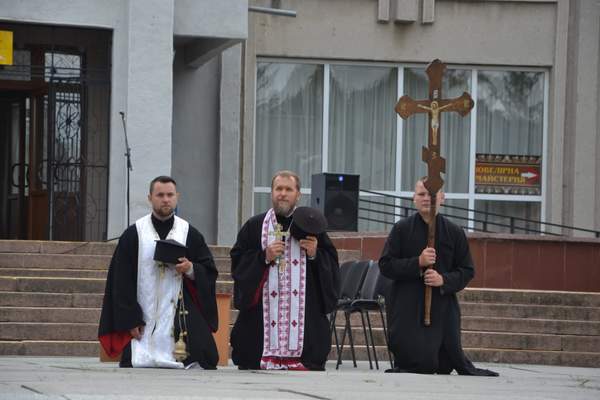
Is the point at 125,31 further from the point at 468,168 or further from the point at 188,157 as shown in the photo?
the point at 468,168

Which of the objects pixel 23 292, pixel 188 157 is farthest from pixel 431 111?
pixel 188 157

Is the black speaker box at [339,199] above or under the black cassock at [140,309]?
above

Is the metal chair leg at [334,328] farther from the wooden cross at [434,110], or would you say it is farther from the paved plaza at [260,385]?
the paved plaza at [260,385]

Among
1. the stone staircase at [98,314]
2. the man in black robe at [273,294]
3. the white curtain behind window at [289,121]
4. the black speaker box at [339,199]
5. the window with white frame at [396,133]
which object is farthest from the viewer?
the window with white frame at [396,133]

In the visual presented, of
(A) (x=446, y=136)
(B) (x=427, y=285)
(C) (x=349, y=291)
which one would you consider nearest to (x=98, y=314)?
(C) (x=349, y=291)

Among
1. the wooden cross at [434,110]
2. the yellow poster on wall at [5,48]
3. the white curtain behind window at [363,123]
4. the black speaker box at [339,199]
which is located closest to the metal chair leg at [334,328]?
the wooden cross at [434,110]

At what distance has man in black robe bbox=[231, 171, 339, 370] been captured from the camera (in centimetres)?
1183

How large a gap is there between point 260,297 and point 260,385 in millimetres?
2683

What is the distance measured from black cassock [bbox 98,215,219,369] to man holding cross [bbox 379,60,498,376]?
4.67 feet

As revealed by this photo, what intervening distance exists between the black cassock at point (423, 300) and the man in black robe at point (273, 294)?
51 centimetres

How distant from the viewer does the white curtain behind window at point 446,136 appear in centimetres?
2516

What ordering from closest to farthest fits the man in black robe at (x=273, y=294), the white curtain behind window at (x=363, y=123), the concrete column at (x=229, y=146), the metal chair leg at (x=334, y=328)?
1. the man in black robe at (x=273, y=294)
2. the metal chair leg at (x=334, y=328)
3. the concrete column at (x=229, y=146)
4. the white curtain behind window at (x=363, y=123)

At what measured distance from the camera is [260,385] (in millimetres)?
9305

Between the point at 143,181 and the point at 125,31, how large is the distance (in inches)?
80.1
